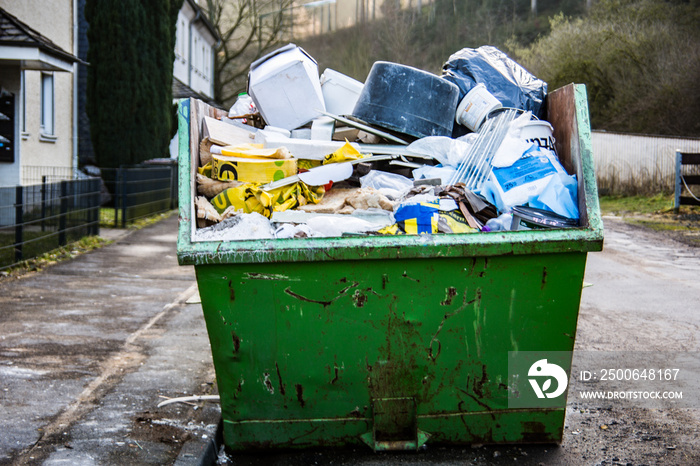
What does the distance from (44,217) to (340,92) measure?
5.71 m

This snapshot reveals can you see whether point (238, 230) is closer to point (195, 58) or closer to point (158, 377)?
point (158, 377)

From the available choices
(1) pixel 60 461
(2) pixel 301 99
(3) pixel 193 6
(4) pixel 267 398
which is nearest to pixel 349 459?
(4) pixel 267 398

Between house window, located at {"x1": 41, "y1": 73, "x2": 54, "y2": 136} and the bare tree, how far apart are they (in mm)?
18977

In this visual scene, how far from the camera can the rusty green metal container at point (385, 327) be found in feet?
9.12

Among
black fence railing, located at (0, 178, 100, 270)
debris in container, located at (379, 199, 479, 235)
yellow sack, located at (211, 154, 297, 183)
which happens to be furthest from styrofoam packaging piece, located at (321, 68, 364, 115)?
black fence railing, located at (0, 178, 100, 270)

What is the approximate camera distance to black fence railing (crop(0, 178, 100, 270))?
7859mm

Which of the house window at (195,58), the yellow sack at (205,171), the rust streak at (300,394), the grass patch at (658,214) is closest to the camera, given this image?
the rust streak at (300,394)

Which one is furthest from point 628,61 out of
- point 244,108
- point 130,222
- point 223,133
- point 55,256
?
point 223,133

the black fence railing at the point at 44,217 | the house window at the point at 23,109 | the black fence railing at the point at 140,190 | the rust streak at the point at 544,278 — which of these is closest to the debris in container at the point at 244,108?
the rust streak at the point at 544,278

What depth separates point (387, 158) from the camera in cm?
372

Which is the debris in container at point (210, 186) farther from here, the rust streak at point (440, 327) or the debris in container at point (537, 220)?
the debris in container at point (537, 220)

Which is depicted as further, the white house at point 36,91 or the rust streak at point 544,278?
the white house at point 36,91

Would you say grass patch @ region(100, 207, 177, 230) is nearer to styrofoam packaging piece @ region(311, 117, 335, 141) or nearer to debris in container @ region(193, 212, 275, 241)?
styrofoam packaging piece @ region(311, 117, 335, 141)

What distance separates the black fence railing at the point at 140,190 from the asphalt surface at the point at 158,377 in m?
4.21
